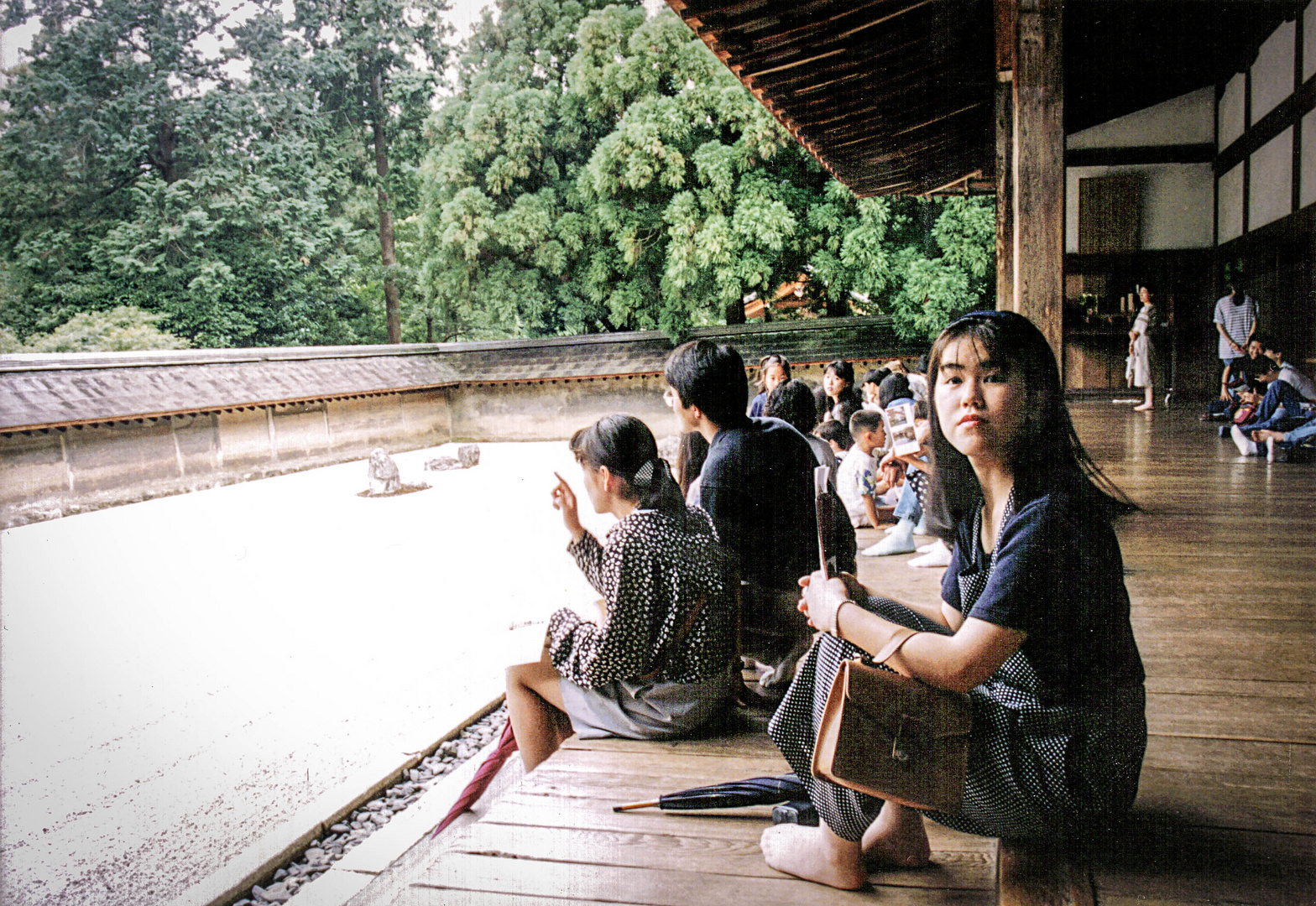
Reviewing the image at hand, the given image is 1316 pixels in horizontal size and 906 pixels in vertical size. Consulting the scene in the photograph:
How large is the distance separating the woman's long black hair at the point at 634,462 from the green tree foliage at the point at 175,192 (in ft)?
31.2

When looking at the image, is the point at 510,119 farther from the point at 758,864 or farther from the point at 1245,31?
the point at 758,864

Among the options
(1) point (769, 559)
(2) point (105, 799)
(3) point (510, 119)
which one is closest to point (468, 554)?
(2) point (105, 799)

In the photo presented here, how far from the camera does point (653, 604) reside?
1.80m

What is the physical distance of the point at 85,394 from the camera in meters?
10.3

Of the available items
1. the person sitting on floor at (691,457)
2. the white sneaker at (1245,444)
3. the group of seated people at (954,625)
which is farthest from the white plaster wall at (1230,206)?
the group of seated people at (954,625)

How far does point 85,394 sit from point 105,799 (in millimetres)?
8534

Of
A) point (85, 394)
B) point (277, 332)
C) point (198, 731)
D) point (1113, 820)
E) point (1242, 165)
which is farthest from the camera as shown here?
point (277, 332)

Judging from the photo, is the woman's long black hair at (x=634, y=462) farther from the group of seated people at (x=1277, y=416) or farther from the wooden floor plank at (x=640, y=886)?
the group of seated people at (x=1277, y=416)

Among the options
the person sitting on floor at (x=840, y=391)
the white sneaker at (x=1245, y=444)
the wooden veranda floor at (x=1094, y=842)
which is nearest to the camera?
the wooden veranda floor at (x=1094, y=842)

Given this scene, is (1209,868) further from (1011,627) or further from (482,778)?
(482,778)

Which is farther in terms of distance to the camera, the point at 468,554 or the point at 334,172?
the point at 334,172

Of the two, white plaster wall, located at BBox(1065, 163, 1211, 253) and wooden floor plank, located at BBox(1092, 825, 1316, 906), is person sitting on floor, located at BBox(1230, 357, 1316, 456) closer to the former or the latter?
white plaster wall, located at BBox(1065, 163, 1211, 253)

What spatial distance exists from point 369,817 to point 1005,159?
4.21 m

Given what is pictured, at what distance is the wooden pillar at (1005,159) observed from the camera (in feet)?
11.8
